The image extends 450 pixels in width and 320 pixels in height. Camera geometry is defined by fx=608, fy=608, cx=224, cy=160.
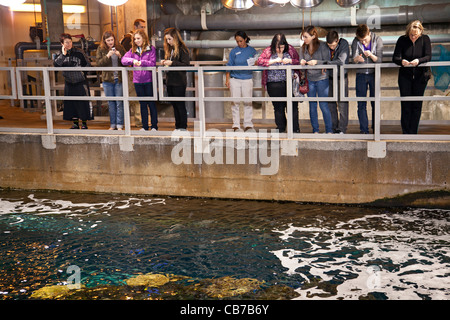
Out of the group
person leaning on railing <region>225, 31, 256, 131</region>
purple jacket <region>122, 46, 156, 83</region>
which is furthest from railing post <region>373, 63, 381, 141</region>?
purple jacket <region>122, 46, 156, 83</region>

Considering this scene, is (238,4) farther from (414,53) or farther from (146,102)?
(414,53)

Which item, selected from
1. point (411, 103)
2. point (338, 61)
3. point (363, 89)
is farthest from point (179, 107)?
point (411, 103)

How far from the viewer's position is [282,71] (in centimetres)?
984

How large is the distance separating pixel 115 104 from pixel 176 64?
145 centimetres

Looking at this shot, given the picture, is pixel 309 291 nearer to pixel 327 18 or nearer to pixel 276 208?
pixel 276 208

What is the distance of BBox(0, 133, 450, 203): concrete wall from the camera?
9.19 m

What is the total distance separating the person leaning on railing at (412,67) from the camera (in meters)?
9.02

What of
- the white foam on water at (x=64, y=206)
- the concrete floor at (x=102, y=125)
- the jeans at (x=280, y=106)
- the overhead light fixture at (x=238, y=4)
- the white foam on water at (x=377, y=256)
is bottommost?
the white foam on water at (x=377, y=256)

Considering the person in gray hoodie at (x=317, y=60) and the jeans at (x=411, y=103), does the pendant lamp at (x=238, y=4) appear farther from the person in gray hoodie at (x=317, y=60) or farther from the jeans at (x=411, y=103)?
the jeans at (x=411, y=103)

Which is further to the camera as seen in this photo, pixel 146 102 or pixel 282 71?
pixel 146 102

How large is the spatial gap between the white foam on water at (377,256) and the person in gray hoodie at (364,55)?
72.3 inches

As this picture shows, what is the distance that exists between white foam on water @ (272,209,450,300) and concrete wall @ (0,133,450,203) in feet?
2.27

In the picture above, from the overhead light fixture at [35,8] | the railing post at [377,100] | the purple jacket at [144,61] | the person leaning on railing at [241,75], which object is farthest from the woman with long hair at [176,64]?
the overhead light fixture at [35,8]

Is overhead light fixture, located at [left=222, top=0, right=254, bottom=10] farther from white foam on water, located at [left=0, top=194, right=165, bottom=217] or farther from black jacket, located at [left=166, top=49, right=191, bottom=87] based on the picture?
white foam on water, located at [left=0, top=194, right=165, bottom=217]
